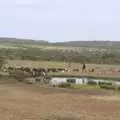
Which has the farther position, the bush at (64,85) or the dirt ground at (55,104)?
the bush at (64,85)

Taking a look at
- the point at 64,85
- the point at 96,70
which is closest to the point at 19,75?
the point at 64,85

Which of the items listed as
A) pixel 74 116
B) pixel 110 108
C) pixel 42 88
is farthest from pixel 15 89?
pixel 74 116

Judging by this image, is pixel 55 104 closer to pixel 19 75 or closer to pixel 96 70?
pixel 19 75

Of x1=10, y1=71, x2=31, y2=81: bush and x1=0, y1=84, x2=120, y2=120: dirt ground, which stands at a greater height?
x1=10, y1=71, x2=31, y2=81: bush

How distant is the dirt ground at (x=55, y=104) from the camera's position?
982 inches

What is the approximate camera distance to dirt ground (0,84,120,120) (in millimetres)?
24953

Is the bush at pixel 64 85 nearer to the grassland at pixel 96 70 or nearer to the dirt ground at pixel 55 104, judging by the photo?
the dirt ground at pixel 55 104

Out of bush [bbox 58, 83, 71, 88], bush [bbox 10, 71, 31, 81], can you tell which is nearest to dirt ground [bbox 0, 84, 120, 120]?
bush [bbox 58, 83, 71, 88]

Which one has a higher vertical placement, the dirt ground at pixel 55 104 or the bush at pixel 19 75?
the bush at pixel 19 75

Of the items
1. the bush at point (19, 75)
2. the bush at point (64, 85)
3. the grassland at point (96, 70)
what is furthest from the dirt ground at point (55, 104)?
the grassland at point (96, 70)

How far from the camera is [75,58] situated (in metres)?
95.4

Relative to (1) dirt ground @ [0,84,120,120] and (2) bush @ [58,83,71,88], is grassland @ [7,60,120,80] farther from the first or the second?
(1) dirt ground @ [0,84,120,120]

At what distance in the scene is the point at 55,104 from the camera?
29.6m

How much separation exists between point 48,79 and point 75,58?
49.9 metres
